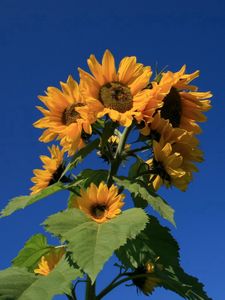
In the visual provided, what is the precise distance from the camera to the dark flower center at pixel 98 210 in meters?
Result: 3.65

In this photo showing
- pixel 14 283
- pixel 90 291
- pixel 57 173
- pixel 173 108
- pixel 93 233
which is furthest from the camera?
pixel 57 173

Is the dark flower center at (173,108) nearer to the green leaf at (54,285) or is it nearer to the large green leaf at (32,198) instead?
the large green leaf at (32,198)

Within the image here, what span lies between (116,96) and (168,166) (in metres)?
0.62

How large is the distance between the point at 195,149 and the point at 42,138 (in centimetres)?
114

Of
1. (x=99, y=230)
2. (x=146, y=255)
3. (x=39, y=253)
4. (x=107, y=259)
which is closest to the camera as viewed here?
(x=107, y=259)

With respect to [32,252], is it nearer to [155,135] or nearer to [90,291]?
[90,291]

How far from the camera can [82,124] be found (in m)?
3.74

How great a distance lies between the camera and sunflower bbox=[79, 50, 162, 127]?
364cm

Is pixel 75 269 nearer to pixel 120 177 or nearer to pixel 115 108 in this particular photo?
pixel 120 177

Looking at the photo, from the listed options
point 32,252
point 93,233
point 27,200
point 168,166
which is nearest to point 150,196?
point 168,166

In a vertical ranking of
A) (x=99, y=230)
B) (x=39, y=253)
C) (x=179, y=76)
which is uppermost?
(x=179, y=76)

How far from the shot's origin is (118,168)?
3887mm

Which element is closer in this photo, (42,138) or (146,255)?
(146,255)

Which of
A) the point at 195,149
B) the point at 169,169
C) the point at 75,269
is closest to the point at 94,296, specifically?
the point at 75,269
